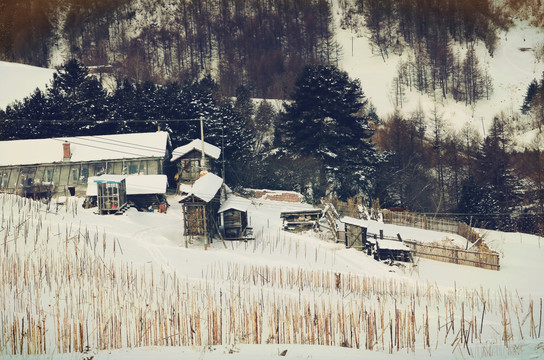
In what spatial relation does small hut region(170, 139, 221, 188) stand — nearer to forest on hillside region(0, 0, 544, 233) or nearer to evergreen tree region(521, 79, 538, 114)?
forest on hillside region(0, 0, 544, 233)

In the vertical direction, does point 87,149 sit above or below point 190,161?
above

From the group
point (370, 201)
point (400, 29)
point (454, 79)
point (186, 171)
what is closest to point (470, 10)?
point (400, 29)

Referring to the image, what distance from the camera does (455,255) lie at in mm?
25578

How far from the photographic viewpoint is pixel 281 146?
4334cm

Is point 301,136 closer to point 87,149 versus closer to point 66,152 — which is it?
point 87,149

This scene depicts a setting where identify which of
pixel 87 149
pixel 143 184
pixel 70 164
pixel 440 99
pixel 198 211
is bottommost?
pixel 198 211

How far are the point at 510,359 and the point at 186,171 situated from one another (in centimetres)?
3034

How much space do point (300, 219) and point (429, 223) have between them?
987 cm

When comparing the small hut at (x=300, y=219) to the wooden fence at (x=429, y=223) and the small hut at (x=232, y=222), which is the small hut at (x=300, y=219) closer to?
the small hut at (x=232, y=222)

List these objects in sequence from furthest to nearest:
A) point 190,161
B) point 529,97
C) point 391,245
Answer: point 529,97 < point 190,161 < point 391,245

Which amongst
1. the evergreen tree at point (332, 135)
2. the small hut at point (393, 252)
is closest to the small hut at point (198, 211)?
the small hut at point (393, 252)

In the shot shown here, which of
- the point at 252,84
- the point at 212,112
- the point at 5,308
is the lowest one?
the point at 5,308

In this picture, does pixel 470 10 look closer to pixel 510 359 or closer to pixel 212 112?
pixel 212 112

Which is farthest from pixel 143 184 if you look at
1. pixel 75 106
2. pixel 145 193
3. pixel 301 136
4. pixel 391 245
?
pixel 391 245
